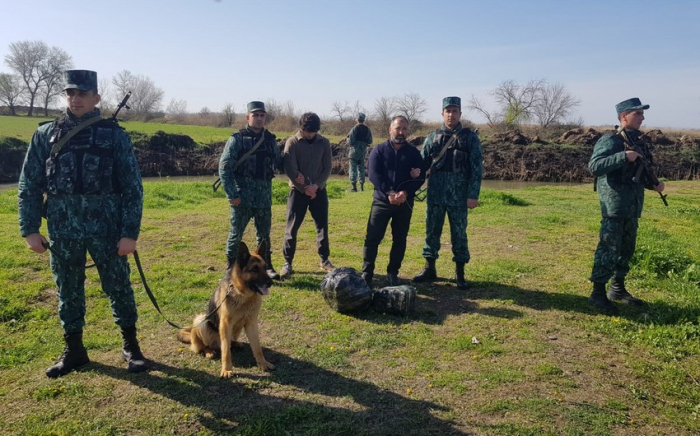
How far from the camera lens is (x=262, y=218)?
22.3 feet

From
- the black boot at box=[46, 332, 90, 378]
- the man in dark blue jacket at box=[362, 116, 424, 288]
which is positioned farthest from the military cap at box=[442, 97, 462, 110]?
the black boot at box=[46, 332, 90, 378]

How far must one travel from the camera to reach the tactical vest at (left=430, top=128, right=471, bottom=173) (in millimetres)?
6527

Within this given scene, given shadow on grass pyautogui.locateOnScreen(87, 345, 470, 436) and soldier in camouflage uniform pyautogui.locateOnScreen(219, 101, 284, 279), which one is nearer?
shadow on grass pyautogui.locateOnScreen(87, 345, 470, 436)

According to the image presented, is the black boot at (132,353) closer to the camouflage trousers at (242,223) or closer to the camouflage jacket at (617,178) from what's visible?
the camouflage trousers at (242,223)

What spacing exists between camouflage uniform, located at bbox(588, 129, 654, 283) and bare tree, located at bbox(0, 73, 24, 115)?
6601cm

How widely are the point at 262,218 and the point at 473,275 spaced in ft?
11.5

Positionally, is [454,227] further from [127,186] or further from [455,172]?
[127,186]

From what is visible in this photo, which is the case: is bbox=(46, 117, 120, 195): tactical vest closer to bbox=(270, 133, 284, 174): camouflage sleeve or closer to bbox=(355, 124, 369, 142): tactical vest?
bbox=(270, 133, 284, 174): camouflage sleeve

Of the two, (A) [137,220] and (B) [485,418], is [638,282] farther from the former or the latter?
(A) [137,220]

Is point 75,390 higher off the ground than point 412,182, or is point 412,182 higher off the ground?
point 412,182

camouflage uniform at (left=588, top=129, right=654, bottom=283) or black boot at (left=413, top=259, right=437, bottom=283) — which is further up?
camouflage uniform at (left=588, top=129, right=654, bottom=283)

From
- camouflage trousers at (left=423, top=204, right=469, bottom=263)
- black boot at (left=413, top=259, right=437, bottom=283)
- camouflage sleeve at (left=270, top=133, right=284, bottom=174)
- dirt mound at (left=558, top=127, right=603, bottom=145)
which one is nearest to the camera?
camouflage trousers at (left=423, top=204, right=469, bottom=263)

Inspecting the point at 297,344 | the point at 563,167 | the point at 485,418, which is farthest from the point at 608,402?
the point at 563,167

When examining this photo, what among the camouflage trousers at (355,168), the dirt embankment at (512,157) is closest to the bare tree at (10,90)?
the dirt embankment at (512,157)
